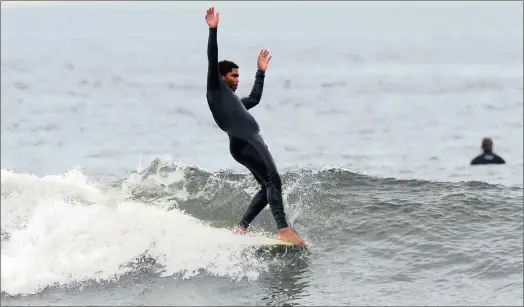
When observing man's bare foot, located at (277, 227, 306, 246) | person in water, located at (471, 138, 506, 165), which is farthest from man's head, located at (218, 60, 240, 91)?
person in water, located at (471, 138, 506, 165)

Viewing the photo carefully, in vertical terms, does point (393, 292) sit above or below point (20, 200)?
below

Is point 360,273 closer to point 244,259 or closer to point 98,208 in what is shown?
point 244,259

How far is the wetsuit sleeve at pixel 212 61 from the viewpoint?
1043 centimetres

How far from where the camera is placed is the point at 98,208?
11.1m

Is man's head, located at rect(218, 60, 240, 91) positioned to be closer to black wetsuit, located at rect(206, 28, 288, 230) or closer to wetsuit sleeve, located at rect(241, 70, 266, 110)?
black wetsuit, located at rect(206, 28, 288, 230)

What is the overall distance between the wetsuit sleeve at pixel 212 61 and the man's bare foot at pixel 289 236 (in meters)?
1.95

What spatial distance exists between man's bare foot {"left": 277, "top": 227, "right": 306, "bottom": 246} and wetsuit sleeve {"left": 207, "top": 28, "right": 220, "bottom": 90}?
195 centimetres

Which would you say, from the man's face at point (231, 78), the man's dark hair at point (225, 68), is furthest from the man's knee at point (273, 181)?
the man's dark hair at point (225, 68)

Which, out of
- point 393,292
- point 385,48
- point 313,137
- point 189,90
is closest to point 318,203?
point 393,292

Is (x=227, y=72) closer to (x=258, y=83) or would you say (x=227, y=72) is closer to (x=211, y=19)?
(x=258, y=83)

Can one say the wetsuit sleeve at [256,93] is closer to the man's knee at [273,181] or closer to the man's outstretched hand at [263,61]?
the man's outstretched hand at [263,61]

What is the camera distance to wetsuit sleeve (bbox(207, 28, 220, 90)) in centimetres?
1043

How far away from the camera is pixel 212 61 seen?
10.6 metres

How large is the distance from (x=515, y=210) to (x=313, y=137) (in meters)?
20.1
